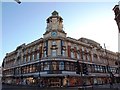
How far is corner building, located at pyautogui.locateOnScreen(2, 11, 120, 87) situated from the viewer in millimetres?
42969

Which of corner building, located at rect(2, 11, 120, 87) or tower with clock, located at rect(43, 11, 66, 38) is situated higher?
tower with clock, located at rect(43, 11, 66, 38)

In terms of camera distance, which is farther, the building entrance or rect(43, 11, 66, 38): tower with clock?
rect(43, 11, 66, 38): tower with clock

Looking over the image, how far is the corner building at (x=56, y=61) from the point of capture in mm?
42969

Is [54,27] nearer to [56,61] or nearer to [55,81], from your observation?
[56,61]

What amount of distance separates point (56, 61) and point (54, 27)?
1032 centimetres

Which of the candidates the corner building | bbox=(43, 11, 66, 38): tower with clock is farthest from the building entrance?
bbox=(43, 11, 66, 38): tower with clock

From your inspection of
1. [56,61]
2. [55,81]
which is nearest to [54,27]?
[56,61]

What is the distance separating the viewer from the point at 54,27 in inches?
1873

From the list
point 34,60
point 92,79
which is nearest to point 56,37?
point 34,60

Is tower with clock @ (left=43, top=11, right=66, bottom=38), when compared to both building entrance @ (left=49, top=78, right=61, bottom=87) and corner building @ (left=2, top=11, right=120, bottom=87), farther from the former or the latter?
building entrance @ (left=49, top=78, right=61, bottom=87)

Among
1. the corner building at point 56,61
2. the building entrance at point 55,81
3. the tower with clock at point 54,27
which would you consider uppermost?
the tower with clock at point 54,27

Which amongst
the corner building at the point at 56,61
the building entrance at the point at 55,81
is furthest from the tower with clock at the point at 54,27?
the building entrance at the point at 55,81

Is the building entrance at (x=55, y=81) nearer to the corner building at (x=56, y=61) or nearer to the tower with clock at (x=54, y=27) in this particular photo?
the corner building at (x=56, y=61)

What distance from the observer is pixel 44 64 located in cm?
4378
